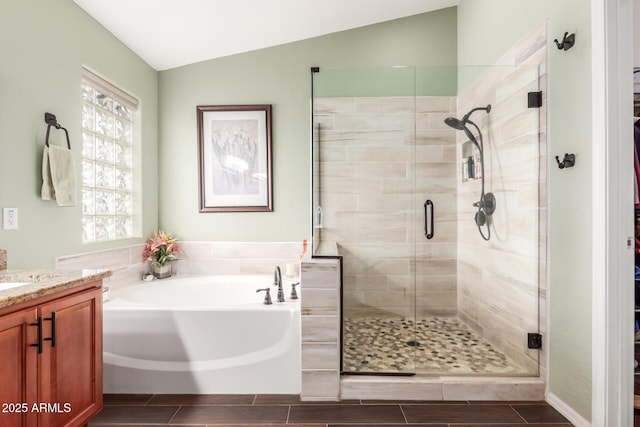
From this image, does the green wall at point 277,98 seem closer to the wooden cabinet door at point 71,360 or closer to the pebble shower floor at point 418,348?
the pebble shower floor at point 418,348

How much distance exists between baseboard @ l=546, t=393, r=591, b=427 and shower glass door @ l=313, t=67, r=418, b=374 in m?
0.76

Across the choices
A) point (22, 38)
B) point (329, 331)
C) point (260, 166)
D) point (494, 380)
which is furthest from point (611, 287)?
point (22, 38)

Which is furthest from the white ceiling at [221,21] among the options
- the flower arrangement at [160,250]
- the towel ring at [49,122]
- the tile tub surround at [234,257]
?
the tile tub surround at [234,257]

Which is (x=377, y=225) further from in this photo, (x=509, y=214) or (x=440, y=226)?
(x=509, y=214)

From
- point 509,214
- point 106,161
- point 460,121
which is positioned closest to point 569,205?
point 509,214

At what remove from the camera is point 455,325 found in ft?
8.05

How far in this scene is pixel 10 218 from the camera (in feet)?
6.55

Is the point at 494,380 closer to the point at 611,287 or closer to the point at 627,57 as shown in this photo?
the point at 611,287

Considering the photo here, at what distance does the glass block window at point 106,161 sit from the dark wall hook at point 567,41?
294cm

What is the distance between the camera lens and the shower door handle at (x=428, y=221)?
7.82 feet

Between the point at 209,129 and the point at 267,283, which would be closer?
the point at 267,283

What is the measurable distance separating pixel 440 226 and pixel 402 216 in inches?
9.5

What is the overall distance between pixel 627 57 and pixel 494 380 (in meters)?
1.77

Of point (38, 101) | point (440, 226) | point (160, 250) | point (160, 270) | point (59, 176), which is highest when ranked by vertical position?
point (38, 101)
